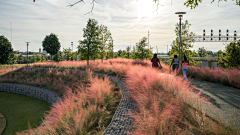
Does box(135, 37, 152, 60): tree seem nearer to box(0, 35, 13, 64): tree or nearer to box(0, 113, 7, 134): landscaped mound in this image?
box(0, 113, 7, 134): landscaped mound

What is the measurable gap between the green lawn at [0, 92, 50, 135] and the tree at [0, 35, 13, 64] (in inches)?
1119

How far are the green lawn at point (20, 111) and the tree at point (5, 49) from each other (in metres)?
28.4

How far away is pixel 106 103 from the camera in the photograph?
5.04 meters

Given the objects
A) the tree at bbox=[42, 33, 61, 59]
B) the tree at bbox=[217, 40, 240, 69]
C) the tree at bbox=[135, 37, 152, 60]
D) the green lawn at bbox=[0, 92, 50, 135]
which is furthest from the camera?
the tree at bbox=[42, 33, 61, 59]

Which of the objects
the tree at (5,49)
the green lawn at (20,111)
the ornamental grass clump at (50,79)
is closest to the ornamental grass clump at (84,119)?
the green lawn at (20,111)

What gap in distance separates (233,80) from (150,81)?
522cm

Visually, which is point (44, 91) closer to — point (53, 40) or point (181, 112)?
point (181, 112)

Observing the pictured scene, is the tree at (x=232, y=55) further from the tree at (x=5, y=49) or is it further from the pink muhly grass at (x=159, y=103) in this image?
the tree at (x=5, y=49)

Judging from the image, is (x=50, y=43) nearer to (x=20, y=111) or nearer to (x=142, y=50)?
(x=142, y=50)

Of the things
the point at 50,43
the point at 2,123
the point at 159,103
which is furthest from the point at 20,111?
the point at 50,43

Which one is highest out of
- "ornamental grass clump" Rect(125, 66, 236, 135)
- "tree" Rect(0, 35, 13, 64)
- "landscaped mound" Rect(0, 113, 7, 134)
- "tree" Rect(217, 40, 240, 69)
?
"tree" Rect(0, 35, 13, 64)

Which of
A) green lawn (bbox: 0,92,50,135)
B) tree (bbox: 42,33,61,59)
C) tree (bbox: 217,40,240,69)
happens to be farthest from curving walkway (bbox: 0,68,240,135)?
tree (bbox: 42,33,61,59)

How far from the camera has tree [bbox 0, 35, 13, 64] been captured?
3441 centimetres

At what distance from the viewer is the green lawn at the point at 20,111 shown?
735 cm
